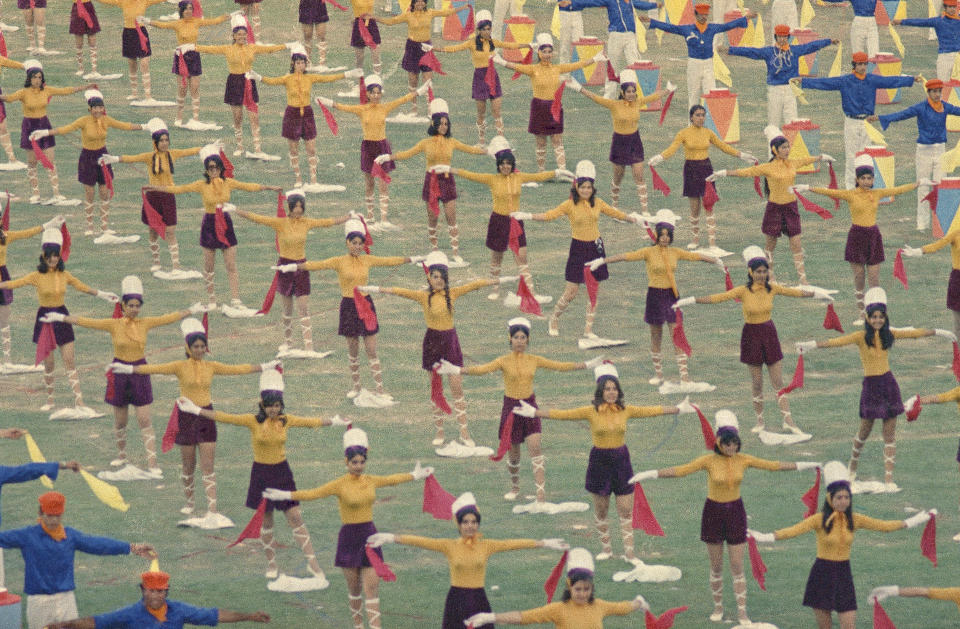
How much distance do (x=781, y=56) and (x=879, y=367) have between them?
9.72m

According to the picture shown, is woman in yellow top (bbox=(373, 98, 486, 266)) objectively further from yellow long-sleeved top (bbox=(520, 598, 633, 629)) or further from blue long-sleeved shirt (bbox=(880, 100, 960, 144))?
yellow long-sleeved top (bbox=(520, 598, 633, 629))

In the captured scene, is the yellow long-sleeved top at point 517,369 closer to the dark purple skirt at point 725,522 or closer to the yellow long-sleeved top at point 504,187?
the dark purple skirt at point 725,522

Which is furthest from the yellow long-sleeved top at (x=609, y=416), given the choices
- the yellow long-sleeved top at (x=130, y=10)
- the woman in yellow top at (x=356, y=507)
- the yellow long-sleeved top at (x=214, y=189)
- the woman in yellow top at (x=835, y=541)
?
the yellow long-sleeved top at (x=130, y=10)

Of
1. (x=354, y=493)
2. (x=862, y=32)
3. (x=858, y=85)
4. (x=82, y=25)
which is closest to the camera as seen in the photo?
(x=354, y=493)

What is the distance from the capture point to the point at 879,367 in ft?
70.6

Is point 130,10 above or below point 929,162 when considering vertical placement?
above

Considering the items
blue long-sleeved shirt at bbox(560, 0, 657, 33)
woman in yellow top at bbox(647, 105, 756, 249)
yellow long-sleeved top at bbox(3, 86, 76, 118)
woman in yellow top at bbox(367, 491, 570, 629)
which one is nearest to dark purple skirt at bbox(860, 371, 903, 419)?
woman in yellow top at bbox(367, 491, 570, 629)

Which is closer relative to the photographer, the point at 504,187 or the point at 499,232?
the point at 504,187

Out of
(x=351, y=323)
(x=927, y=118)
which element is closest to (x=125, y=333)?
(x=351, y=323)

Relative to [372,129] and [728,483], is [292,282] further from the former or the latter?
[728,483]

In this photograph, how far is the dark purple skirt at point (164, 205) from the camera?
27203mm

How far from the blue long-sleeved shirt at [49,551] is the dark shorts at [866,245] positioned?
37.7 feet

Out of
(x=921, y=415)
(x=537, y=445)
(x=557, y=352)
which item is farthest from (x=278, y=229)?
(x=921, y=415)

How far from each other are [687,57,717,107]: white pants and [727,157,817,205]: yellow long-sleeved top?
5486mm
